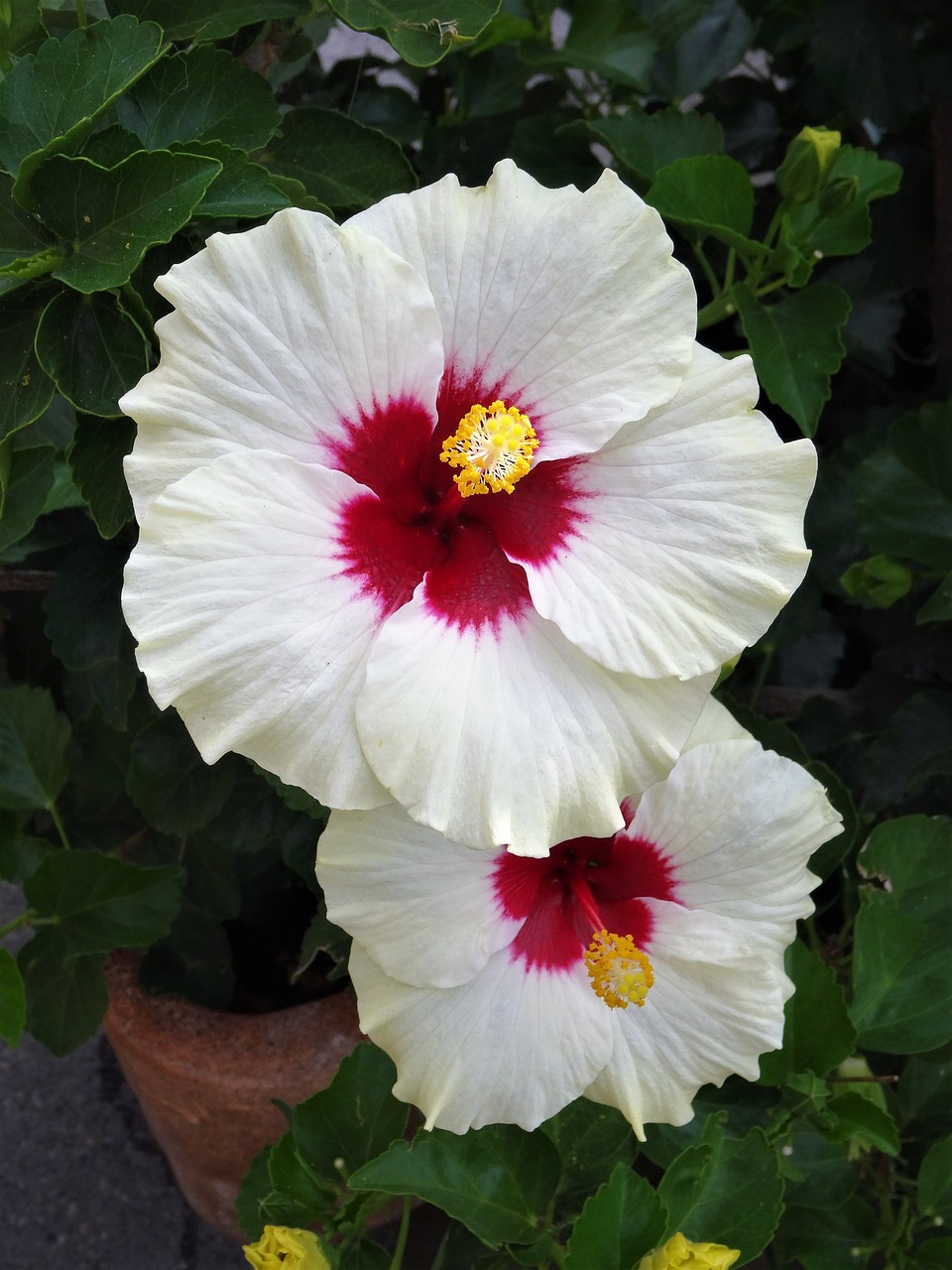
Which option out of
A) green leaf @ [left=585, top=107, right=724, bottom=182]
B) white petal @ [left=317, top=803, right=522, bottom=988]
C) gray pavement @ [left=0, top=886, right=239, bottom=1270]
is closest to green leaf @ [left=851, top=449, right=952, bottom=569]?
green leaf @ [left=585, top=107, right=724, bottom=182]

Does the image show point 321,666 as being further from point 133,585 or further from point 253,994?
point 253,994

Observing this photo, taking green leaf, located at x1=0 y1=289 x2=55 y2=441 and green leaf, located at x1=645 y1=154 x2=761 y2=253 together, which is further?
green leaf, located at x1=645 y1=154 x2=761 y2=253

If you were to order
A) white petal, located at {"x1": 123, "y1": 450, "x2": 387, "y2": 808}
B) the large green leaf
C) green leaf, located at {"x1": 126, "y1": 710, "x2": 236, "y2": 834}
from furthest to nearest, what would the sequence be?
green leaf, located at {"x1": 126, "y1": 710, "x2": 236, "y2": 834}
the large green leaf
white petal, located at {"x1": 123, "y1": 450, "x2": 387, "y2": 808}

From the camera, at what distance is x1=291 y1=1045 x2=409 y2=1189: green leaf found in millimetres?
799

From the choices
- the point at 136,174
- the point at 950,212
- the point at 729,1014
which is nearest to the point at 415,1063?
the point at 729,1014

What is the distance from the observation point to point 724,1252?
664 mm

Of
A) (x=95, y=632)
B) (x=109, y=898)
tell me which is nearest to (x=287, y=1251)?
(x=109, y=898)

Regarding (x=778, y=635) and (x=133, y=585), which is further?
(x=778, y=635)

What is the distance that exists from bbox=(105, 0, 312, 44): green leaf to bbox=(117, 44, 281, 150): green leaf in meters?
0.03

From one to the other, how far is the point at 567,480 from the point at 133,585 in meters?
0.23

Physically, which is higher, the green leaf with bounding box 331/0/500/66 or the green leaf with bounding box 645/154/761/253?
the green leaf with bounding box 331/0/500/66

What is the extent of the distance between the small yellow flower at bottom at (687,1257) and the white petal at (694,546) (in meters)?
0.34

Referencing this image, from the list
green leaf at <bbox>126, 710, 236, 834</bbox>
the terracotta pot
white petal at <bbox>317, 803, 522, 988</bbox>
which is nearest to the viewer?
white petal at <bbox>317, 803, 522, 988</bbox>

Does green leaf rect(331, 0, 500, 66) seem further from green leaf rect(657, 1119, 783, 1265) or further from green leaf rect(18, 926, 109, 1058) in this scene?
green leaf rect(18, 926, 109, 1058)
